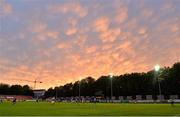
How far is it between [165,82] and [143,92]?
1659 centimetres

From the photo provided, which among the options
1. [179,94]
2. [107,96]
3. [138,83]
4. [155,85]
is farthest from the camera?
[107,96]

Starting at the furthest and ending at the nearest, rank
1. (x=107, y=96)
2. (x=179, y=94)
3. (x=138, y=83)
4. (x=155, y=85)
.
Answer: (x=107, y=96)
(x=138, y=83)
(x=155, y=85)
(x=179, y=94)

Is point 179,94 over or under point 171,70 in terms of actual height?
under

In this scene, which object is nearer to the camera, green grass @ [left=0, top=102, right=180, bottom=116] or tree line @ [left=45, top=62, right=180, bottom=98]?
green grass @ [left=0, top=102, right=180, bottom=116]

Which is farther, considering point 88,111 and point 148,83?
point 148,83

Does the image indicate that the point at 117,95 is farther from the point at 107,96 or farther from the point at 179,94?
the point at 179,94

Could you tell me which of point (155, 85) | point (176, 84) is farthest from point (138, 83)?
point (176, 84)

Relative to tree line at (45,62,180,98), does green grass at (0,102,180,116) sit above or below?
below

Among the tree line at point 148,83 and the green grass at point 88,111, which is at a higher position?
the tree line at point 148,83

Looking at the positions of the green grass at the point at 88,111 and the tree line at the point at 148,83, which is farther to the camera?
the tree line at the point at 148,83

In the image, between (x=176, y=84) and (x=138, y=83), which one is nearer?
(x=176, y=84)

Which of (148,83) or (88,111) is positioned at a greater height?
(148,83)

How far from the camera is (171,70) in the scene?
165 m

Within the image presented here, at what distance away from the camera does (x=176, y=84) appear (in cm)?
15338
